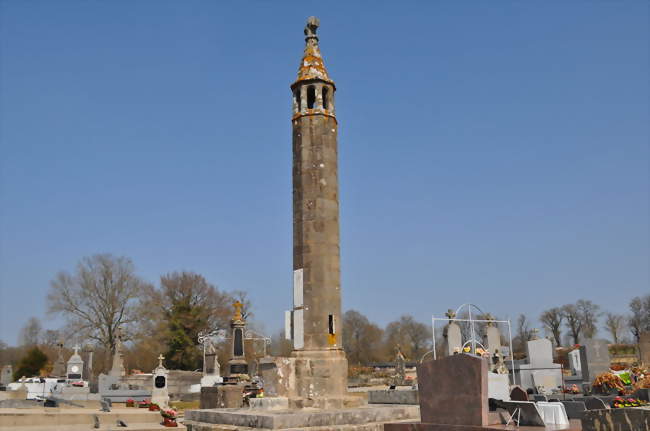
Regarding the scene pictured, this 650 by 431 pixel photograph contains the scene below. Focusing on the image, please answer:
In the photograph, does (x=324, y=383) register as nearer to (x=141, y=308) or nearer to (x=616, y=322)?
(x=141, y=308)

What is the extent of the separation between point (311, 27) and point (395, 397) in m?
11.2

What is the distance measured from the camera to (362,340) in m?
88.5

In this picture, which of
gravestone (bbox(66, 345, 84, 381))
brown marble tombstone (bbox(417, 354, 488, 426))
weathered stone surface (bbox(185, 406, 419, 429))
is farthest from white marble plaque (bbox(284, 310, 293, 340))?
gravestone (bbox(66, 345, 84, 381))

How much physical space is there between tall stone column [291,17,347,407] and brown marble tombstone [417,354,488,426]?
4504 mm

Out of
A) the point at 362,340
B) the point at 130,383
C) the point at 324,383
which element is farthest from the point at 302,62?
the point at 362,340

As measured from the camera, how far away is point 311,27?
15508 millimetres

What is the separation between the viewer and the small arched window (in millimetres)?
14617

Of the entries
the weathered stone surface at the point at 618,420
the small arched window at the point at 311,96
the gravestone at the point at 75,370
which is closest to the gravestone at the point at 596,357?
the small arched window at the point at 311,96

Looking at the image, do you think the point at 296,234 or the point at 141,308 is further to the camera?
the point at 141,308

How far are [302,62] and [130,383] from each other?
95.8 ft

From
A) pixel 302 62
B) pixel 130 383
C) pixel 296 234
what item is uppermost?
pixel 302 62

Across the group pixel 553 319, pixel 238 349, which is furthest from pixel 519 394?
pixel 553 319

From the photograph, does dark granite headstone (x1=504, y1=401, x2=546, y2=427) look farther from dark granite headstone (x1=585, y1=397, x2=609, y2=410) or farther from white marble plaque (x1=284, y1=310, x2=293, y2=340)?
white marble plaque (x1=284, y1=310, x2=293, y2=340)


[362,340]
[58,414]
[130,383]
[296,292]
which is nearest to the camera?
[296,292]
